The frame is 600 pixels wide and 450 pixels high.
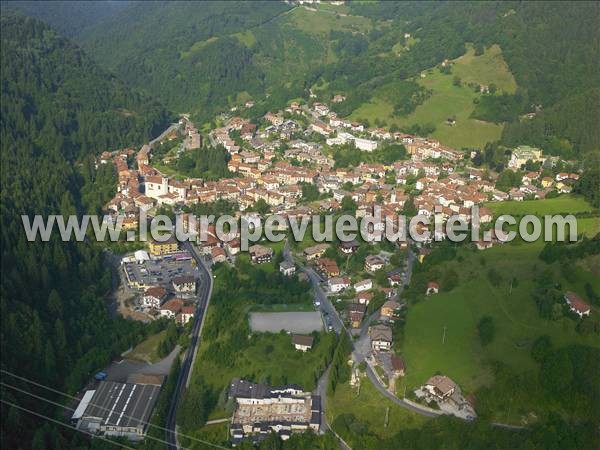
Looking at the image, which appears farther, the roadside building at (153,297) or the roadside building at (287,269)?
the roadside building at (287,269)

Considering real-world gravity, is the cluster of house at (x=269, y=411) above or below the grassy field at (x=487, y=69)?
above

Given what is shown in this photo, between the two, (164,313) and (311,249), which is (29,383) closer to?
(164,313)

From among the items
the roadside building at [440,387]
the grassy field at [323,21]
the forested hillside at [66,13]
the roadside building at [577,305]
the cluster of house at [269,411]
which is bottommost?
the forested hillside at [66,13]

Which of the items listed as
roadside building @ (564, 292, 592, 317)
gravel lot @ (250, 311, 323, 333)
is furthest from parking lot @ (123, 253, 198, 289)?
roadside building @ (564, 292, 592, 317)

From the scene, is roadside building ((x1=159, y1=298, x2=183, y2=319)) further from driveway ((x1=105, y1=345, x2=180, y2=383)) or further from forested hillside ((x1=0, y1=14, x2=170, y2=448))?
driveway ((x1=105, y1=345, x2=180, y2=383))

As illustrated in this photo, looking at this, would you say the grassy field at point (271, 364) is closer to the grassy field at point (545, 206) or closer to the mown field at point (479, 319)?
the mown field at point (479, 319)

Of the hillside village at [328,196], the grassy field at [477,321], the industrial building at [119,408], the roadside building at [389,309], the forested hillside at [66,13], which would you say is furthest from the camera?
the forested hillside at [66,13]

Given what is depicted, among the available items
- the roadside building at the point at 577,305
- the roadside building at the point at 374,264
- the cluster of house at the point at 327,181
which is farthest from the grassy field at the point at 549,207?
the roadside building at the point at 577,305
